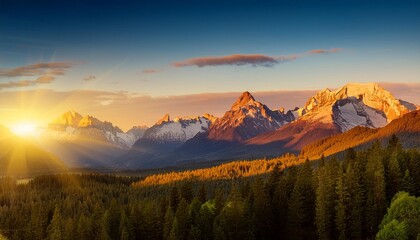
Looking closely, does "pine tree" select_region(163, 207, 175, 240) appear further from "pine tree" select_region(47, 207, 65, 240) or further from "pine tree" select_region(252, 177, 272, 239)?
"pine tree" select_region(47, 207, 65, 240)

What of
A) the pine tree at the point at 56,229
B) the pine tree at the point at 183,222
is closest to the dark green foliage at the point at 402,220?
the pine tree at the point at 183,222

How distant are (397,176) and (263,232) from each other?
1618 inches

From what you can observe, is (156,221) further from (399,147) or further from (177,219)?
(399,147)

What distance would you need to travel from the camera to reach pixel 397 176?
127625mm

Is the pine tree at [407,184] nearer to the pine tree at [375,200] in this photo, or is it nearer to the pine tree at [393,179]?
the pine tree at [393,179]

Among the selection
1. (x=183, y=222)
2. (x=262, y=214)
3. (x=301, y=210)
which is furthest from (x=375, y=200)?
(x=183, y=222)

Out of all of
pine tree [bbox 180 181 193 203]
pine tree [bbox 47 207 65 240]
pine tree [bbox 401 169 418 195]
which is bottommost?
pine tree [bbox 47 207 65 240]

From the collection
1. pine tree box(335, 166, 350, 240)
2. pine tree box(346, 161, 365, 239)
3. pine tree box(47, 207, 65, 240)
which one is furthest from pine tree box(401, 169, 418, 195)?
pine tree box(47, 207, 65, 240)

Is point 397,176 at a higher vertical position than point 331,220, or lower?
higher

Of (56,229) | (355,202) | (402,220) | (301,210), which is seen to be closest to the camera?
(402,220)

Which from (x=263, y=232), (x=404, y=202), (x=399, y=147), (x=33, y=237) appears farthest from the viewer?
(x=33, y=237)

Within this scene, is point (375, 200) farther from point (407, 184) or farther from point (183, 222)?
point (183, 222)

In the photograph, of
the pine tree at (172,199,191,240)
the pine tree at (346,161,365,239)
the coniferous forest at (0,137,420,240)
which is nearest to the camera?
the pine tree at (346,161,365,239)

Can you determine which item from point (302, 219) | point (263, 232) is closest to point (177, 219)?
point (263, 232)
